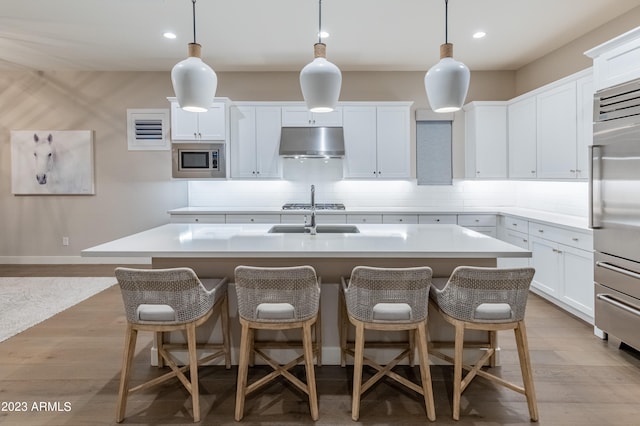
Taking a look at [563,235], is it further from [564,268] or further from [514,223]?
[514,223]

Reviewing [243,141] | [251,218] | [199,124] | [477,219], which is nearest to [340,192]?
[251,218]

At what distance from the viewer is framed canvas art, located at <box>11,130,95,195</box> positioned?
5633 millimetres

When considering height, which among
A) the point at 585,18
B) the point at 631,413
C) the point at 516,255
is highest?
the point at 585,18

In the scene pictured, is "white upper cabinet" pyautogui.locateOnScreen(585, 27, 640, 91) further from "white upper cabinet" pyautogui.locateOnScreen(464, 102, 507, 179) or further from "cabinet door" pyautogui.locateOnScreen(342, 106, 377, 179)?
"cabinet door" pyautogui.locateOnScreen(342, 106, 377, 179)

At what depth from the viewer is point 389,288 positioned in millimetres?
1967

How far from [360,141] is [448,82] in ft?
10.5

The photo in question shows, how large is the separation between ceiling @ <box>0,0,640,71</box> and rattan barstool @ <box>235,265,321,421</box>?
2662 millimetres

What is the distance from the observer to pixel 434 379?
246cm

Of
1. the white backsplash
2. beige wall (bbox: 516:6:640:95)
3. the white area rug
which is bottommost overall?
the white area rug

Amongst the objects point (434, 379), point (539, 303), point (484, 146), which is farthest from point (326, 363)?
point (484, 146)

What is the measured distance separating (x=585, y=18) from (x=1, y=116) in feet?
25.2

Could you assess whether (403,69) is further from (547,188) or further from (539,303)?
(539,303)

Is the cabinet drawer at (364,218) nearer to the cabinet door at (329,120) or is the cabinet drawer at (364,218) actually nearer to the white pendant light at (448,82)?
the cabinet door at (329,120)

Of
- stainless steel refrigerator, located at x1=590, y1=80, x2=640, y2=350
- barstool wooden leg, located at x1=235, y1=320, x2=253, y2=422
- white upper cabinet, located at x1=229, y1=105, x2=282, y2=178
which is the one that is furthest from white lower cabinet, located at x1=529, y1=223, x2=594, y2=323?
white upper cabinet, located at x1=229, y1=105, x2=282, y2=178
